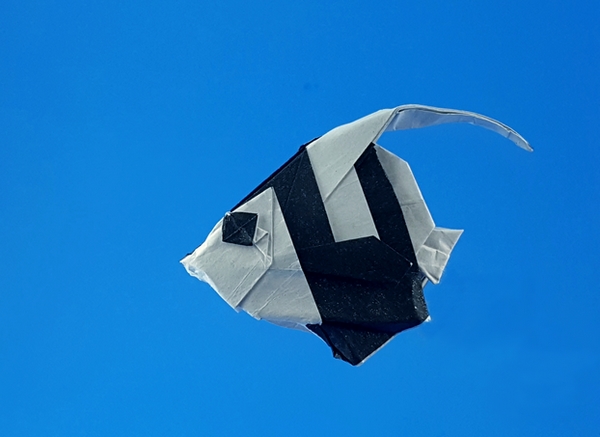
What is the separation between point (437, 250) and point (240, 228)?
0.40 metres

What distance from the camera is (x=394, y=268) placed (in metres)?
1.32

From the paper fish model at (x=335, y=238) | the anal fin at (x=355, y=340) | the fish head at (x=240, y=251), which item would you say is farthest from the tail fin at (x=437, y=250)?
the fish head at (x=240, y=251)

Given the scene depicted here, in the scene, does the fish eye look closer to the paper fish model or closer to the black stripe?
the paper fish model

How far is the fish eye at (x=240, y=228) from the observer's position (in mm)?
1303

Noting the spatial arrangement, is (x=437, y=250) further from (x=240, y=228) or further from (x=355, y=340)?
(x=240, y=228)

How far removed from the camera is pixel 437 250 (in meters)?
1.38

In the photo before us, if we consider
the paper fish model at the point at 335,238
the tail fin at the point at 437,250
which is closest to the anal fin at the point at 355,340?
the paper fish model at the point at 335,238

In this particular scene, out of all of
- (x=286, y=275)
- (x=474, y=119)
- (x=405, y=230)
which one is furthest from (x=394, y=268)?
(x=474, y=119)

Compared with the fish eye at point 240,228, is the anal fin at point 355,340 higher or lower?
lower

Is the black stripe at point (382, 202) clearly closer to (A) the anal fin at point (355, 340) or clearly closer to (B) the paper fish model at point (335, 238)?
(B) the paper fish model at point (335, 238)

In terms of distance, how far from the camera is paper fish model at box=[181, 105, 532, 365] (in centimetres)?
131

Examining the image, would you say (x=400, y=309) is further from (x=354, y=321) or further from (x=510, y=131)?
(x=510, y=131)

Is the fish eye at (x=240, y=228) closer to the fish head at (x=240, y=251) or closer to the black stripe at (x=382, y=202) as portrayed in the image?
the fish head at (x=240, y=251)

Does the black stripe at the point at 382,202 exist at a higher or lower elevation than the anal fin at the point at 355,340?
higher
